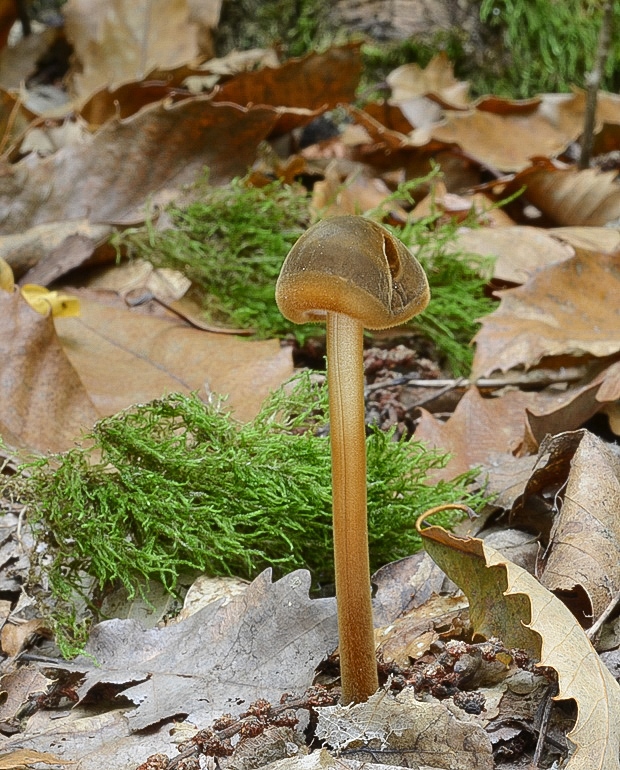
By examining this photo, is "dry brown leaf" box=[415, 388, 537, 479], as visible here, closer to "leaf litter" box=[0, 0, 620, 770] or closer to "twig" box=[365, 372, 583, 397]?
"leaf litter" box=[0, 0, 620, 770]

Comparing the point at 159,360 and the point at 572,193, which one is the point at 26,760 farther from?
the point at 572,193

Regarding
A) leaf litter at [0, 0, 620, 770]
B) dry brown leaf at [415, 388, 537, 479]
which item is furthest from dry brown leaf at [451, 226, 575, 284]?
dry brown leaf at [415, 388, 537, 479]

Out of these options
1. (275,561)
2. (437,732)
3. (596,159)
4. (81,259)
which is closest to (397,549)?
(275,561)

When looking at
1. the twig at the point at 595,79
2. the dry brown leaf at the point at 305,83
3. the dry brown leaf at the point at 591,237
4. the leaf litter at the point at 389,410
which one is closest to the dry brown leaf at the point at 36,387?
the leaf litter at the point at 389,410

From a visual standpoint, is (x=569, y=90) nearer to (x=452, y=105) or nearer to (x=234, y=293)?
(x=452, y=105)

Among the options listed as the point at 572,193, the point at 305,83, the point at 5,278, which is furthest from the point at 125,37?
the point at 572,193
